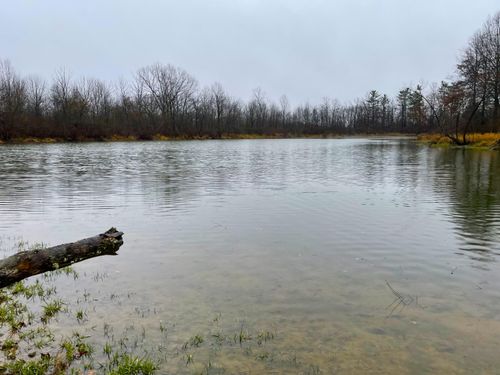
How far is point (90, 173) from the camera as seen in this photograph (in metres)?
21.8

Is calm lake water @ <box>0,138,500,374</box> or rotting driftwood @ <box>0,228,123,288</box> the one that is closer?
rotting driftwood @ <box>0,228,123,288</box>

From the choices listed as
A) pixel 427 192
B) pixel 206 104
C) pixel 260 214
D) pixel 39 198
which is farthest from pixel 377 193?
pixel 206 104

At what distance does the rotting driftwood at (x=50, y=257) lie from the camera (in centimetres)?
405

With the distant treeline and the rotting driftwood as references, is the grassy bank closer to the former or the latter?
the distant treeline

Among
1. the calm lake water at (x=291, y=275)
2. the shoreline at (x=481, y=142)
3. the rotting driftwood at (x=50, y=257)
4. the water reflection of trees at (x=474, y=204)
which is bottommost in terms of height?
the calm lake water at (x=291, y=275)

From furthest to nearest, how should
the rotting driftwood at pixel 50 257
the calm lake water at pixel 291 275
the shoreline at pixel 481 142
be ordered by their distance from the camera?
the shoreline at pixel 481 142 < the calm lake water at pixel 291 275 < the rotting driftwood at pixel 50 257

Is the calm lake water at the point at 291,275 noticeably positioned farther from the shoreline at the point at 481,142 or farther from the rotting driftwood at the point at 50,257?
the shoreline at the point at 481,142

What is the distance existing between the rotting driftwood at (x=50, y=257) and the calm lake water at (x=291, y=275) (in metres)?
0.95

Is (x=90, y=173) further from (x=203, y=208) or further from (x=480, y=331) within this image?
(x=480, y=331)

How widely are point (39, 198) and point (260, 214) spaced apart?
766cm

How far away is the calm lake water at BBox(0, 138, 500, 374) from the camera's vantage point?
443 centimetres

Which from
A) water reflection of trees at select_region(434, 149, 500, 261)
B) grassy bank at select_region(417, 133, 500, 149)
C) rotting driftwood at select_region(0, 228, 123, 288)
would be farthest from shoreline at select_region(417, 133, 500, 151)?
rotting driftwood at select_region(0, 228, 123, 288)

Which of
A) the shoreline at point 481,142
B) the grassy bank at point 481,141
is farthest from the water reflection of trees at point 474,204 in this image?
the grassy bank at point 481,141

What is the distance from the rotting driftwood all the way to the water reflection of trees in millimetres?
6268
